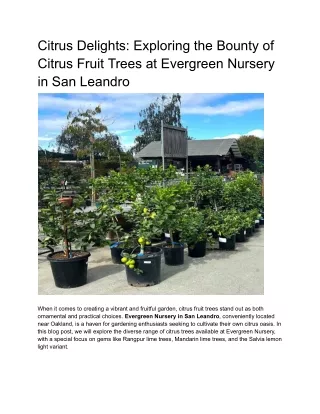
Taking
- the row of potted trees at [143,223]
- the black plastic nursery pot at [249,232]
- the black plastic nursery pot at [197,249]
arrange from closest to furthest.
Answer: the row of potted trees at [143,223], the black plastic nursery pot at [197,249], the black plastic nursery pot at [249,232]

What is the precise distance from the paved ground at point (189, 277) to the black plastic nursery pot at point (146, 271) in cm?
8

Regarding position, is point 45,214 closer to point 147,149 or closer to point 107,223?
point 107,223

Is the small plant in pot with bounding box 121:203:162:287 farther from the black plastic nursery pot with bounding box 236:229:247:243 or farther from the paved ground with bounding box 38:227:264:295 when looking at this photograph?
the black plastic nursery pot with bounding box 236:229:247:243

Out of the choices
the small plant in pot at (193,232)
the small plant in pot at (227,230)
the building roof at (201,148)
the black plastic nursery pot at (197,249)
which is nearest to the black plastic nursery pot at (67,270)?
the small plant in pot at (193,232)

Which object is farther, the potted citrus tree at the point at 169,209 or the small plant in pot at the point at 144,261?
the potted citrus tree at the point at 169,209

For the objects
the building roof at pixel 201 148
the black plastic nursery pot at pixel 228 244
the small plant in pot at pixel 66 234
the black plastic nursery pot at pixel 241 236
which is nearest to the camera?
the small plant in pot at pixel 66 234

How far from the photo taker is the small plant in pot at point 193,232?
537 cm

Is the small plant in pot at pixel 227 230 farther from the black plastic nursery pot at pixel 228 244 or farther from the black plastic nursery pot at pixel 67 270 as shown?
the black plastic nursery pot at pixel 67 270

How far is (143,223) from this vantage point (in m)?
4.35

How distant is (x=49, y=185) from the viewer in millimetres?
4234

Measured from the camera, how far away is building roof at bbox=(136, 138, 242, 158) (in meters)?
18.8

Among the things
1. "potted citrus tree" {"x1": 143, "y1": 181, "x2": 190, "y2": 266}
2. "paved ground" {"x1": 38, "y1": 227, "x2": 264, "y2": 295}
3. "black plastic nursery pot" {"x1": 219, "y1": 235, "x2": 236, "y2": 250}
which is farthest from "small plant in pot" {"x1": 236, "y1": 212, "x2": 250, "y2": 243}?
"potted citrus tree" {"x1": 143, "y1": 181, "x2": 190, "y2": 266}

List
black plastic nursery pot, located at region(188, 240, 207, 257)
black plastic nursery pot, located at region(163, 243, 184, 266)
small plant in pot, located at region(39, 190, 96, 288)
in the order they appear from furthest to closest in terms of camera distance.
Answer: black plastic nursery pot, located at region(188, 240, 207, 257) → black plastic nursery pot, located at region(163, 243, 184, 266) → small plant in pot, located at region(39, 190, 96, 288)
